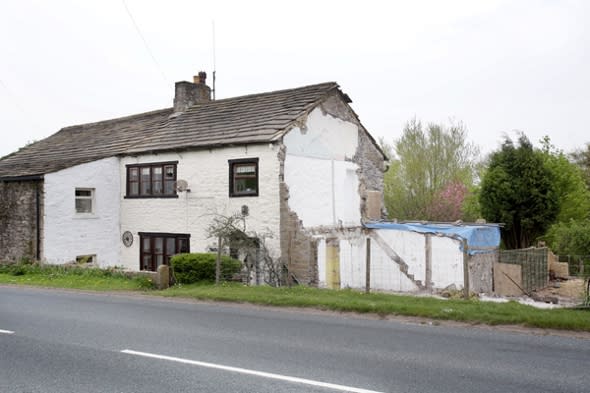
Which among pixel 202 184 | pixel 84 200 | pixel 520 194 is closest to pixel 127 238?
pixel 84 200

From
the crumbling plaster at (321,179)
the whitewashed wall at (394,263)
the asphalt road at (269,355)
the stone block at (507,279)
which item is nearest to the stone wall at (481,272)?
the stone block at (507,279)

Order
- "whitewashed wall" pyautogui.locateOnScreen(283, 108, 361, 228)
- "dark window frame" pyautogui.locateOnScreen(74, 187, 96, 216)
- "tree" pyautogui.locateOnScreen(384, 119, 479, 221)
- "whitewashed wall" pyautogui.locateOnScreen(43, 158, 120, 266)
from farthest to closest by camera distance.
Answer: "tree" pyautogui.locateOnScreen(384, 119, 479, 221), "dark window frame" pyautogui.locateOnScreen(74, 187, 96, 216), "whitewashed wall" pyautogui.locateOnScreen(43, 158, 120, 266), "whitewashed wall" pyautogui.locateOnScreen(283, 108, 361, 228)

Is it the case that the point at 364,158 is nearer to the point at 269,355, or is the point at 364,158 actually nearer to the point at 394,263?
the point at 394,263

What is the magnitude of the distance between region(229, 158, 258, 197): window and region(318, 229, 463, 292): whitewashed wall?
335cm

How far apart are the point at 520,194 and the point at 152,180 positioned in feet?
56.8

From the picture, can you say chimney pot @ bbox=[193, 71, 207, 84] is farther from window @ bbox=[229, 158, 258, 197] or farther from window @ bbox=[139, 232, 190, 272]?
window @ bbox=[139, 232, 190, 272]

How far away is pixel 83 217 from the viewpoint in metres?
24.1

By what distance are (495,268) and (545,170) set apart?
30.1 feet

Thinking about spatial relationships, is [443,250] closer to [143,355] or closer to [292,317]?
[292,317]

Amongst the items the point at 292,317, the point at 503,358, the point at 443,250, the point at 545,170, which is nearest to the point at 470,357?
the point at 503,358

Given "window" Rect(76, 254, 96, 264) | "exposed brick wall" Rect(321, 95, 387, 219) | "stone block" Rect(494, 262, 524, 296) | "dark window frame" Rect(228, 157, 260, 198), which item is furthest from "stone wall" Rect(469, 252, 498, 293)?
"window" Rect(76, 254, 96, 264)

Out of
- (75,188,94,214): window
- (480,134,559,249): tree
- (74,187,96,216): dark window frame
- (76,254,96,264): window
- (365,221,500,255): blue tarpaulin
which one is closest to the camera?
(365,221,500,255): blue tarpaulin

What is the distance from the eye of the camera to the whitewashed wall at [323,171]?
69.3 feet

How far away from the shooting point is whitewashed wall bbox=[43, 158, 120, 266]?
917 inches
